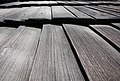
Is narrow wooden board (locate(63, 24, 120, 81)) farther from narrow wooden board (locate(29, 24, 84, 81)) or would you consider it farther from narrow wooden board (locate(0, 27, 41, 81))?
narrow wooden board (locate(0, 27, 41, 81))

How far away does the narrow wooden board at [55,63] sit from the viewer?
2.14ft

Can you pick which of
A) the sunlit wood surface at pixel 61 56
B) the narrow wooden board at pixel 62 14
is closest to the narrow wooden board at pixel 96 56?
the sunlit wood surface at pixel 61 56

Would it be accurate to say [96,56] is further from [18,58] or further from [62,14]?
[62,14]

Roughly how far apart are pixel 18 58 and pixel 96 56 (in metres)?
0.48

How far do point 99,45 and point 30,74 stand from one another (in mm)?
580

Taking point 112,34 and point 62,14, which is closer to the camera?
point 112,34

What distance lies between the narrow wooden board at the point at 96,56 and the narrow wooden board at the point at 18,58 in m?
0.30

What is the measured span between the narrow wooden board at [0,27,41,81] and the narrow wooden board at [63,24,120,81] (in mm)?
299

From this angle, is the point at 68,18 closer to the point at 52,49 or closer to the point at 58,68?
the point at 52,49

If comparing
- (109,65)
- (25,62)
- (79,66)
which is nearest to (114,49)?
(109,65)

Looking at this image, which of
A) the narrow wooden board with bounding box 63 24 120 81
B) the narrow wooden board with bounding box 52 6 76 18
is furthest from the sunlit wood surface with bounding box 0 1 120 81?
the narrow wooden board with bounding box 52 6 76 18

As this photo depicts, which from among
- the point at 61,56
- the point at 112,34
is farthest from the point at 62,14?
the point at 61,56

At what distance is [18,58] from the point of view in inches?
33.1

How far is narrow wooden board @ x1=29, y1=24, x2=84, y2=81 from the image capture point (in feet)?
2.14
